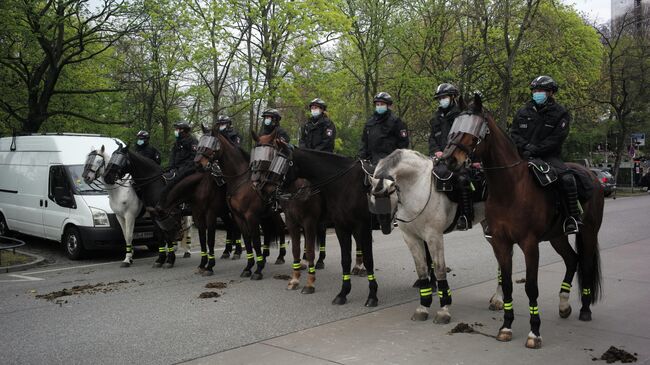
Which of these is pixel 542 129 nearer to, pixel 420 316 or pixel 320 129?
pixel 420 316

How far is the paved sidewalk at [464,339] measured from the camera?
548 centimetres

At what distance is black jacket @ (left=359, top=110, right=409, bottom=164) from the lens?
28.4ft

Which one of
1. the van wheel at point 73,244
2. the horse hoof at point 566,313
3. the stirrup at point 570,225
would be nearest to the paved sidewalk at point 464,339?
the horse hoof at point 566,313

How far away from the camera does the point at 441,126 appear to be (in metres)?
8.06

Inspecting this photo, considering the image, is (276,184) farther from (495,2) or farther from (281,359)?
(495,2)

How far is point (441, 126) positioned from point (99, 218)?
25.6 ft

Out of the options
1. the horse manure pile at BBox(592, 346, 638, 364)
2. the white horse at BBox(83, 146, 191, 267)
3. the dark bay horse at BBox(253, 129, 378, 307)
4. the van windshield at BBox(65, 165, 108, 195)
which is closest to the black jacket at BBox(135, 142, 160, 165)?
the van windshield at BBox(65, 165, 108, 195)

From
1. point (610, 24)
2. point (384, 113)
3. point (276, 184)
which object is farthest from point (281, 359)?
point (610, 24)

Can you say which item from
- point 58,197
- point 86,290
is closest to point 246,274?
point 86,290

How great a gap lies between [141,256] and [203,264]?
121 inches

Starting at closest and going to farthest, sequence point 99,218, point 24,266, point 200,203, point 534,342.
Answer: point 534,342 < point 200,203 < point 24,266 < point 99,218

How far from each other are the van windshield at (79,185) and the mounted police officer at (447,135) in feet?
25.9

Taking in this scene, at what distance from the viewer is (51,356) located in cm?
573

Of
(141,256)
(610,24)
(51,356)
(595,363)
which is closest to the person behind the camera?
(595,363)
